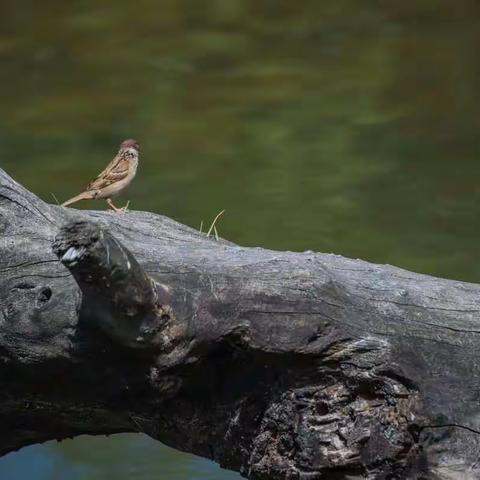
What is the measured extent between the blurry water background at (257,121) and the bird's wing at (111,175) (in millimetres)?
1191

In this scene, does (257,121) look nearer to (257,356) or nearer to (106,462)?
(106,462)

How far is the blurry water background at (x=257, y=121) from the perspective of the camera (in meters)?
7.85

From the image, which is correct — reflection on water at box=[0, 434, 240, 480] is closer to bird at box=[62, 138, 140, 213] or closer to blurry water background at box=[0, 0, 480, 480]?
blurry water background at box=[0, 0, 480, 480]

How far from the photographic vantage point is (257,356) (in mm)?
3273

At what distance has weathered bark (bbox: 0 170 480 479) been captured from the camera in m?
3.21

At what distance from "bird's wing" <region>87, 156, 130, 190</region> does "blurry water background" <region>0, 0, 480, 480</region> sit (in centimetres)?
119

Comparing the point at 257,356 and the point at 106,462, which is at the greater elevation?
the point at 257,356

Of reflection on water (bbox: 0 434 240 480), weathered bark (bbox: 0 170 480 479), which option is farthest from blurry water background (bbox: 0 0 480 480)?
weathered bark (bbox: 0 170 480 479)

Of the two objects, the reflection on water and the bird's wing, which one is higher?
the bird's wing

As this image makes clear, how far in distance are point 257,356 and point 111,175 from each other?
7.67ft

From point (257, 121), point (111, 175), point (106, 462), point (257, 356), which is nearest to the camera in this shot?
point (257, 356)

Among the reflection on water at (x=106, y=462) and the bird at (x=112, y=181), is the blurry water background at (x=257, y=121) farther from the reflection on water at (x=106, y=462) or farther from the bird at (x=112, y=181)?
the bird at (x=112, y=181)

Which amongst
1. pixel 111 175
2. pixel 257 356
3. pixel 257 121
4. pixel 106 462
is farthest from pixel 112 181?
pixel 257 121

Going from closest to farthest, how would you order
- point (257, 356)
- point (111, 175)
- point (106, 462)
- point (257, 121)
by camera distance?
point (257, 356) < point (111, 175) < point (106, 462) < point (257, 121)
